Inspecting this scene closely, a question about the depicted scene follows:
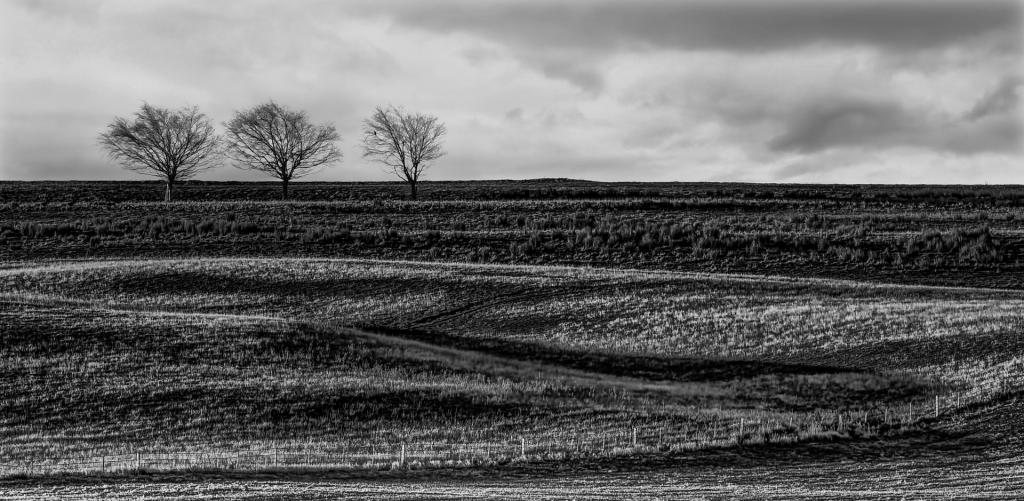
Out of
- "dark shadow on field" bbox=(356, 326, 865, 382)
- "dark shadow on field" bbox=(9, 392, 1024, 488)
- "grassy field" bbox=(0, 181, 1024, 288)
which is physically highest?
"grassy field" bbox=(0, 181, 1024, 288)

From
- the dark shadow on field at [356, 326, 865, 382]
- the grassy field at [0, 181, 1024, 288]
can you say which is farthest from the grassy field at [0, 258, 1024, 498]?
the grassy field at [0, 181, 1024, 288]

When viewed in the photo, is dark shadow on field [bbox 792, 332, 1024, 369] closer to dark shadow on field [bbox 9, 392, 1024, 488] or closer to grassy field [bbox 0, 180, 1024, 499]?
grassy field [bbox 0, 180, 1024, 499]

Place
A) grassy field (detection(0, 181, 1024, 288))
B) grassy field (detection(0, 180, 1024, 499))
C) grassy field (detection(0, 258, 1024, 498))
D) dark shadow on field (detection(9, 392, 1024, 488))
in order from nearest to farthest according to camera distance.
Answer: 1. dark shadow on field (detection(9, 392, 1024, 488))
2. grassy field (detection(0, 180, 1024, 499))
3. grassy field (detection(0, 258, 1024, 498))
4. grassy field (detection(0, 181, 1024, 288))

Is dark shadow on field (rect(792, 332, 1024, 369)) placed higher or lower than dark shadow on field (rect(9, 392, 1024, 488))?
higher

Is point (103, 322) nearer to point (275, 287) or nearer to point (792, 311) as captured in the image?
point (275, 287)

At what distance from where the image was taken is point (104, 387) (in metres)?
31.6

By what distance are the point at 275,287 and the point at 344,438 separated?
23.2 metres

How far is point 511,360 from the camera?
3800 centimetres

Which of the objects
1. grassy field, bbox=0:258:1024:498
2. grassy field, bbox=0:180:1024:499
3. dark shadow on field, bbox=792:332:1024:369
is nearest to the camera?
grassy field, bbox=0:180:1024:499

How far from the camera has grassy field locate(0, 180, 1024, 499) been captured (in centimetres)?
2320

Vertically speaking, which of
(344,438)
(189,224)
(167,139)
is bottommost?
(344,438)

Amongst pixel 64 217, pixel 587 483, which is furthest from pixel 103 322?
pixel 64 217

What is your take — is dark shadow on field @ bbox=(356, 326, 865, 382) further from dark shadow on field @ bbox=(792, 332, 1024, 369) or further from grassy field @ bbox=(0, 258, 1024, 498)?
dark shadow on field @ bbox=(792, 332, 1024, 369)

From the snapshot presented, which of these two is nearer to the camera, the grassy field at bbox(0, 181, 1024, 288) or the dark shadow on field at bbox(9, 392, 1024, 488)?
the dark shadow on field at bbox(9, 392, 1024, 488)
